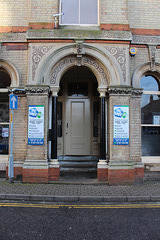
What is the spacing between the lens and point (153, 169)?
7.47 metres

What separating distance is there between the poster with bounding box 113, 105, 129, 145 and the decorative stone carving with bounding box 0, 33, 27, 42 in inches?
163

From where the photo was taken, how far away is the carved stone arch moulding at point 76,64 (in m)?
7.28

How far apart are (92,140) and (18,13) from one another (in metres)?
5.82

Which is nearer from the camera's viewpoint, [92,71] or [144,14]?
[92,71]

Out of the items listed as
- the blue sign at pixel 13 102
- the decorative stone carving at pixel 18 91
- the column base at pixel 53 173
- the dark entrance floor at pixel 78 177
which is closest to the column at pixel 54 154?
the column base at pixel 53 173

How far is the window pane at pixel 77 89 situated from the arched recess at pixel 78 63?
2072mm

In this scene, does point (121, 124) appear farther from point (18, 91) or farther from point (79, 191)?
point (18, 91)

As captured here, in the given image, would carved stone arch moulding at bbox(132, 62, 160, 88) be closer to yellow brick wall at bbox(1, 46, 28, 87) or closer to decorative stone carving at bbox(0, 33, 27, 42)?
yellow brick wall at bbox(1, 46, 28, 87)

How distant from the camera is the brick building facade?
6.90m

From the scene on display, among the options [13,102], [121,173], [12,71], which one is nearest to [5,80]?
[12,71]

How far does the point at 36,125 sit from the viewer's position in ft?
22.6

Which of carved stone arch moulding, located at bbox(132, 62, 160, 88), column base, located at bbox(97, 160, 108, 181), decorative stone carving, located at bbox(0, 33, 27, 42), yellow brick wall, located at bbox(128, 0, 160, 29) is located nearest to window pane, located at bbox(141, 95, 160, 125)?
carved stone arch moulding, located at bbox(132, 62, 160, 88)

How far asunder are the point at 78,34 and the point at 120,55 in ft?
5.42

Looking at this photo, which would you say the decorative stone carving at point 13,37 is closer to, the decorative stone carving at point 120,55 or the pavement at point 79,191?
the decorative stone carving at point 120,55
